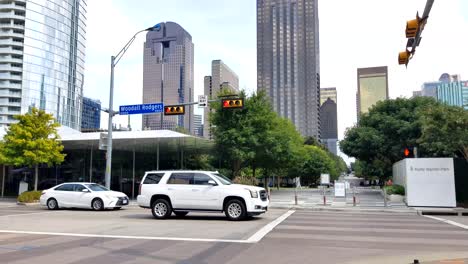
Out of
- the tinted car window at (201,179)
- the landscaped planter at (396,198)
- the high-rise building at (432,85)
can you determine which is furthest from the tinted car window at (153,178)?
the high-rise building at (432,85)

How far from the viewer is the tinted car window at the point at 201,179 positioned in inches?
665

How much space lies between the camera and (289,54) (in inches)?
6378

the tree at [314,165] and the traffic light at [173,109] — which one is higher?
the traffic light at [173,109]

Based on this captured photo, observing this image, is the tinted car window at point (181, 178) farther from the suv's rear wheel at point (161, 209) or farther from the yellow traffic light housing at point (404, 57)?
the yellow traffic light housing at point (404, 57)

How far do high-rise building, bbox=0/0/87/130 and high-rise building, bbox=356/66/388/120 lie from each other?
256 feet

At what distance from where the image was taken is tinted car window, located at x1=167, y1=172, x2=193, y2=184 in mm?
17141

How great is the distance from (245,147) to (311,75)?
13797 centimetres

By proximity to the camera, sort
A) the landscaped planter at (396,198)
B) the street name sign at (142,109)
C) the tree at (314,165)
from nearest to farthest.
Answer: the street name sign at (142,109)
the landscaped planter at (396,198)
the tree at (314,165)

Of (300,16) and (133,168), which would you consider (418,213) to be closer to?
(133,168)

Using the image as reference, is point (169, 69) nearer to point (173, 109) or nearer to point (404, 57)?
point (173, 109)

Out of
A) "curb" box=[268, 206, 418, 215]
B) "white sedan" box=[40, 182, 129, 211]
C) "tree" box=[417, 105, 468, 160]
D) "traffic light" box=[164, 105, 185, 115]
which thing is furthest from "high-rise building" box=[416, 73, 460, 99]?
→ "white sedan" box=[40, 182, 129, 211]

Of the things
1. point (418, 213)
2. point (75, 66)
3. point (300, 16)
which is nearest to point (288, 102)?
point (300, 16)

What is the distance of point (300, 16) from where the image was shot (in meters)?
160

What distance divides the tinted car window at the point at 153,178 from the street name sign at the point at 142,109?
8316 mm
